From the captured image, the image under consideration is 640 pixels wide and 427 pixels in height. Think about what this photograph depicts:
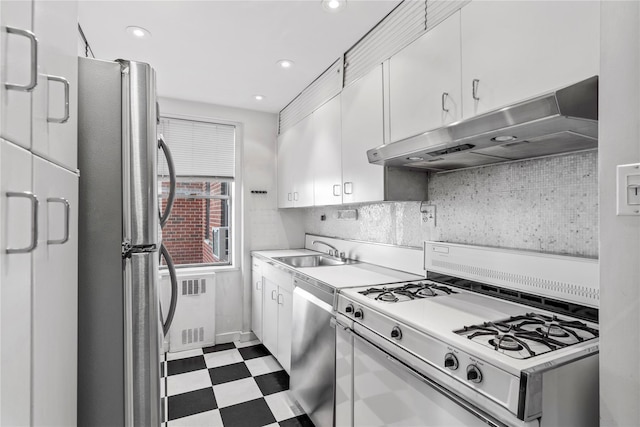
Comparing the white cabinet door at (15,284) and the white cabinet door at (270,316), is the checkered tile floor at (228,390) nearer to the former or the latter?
the white cabinet door at (270,316)

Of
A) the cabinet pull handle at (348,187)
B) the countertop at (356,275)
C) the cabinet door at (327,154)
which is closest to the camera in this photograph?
the countertop at (356,275)

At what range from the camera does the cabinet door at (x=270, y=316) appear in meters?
2.85

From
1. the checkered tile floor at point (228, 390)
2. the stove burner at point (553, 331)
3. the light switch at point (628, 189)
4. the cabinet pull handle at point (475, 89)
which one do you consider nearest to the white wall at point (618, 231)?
the light switch at point (628, 189)

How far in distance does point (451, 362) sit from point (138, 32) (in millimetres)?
2563

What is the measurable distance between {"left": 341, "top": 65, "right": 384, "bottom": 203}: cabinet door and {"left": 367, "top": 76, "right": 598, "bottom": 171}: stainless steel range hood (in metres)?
0.25

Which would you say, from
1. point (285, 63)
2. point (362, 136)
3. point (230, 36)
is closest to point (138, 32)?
point (230, 36)

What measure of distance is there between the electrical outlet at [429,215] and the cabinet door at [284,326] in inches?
45.3

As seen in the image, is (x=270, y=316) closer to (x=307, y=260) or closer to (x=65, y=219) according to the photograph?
(x=307, y=260)

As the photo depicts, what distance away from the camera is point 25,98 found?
2.08 ft

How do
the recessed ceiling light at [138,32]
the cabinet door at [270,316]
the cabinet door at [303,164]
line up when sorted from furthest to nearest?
the cabinet door at [303,164] < the cabinet door at [270,316] < the recessed ceiling light at [138,32]

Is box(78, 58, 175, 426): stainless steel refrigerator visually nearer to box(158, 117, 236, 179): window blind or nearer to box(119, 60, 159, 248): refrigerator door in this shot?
box(119, 60, 159, 248): refrigerator door

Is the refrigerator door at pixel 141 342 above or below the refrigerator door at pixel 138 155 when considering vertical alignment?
below

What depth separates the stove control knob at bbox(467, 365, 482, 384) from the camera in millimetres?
986

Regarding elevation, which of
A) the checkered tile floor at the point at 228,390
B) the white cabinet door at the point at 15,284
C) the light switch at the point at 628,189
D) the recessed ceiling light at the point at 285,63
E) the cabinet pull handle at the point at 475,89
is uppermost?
the recessed ceiling light at the point at 285,63
